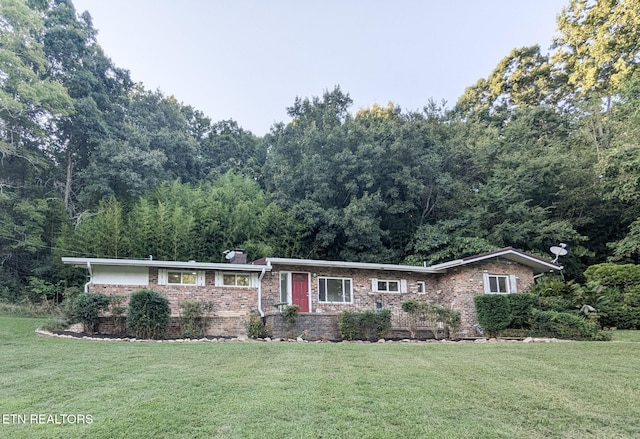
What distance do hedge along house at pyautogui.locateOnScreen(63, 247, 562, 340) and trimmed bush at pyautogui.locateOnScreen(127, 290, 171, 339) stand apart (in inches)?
62.2

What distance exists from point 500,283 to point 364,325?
5.85 metres

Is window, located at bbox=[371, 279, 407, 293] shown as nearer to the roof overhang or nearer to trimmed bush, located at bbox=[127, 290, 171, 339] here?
the roof overhang

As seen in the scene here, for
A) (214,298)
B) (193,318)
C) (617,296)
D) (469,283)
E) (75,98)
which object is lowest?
(193,318)

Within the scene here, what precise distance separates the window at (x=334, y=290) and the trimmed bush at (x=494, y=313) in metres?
4.29

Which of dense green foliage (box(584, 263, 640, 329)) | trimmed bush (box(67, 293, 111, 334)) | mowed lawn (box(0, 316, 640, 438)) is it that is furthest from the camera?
dense green foliage (box(584, 263, 640, 329))

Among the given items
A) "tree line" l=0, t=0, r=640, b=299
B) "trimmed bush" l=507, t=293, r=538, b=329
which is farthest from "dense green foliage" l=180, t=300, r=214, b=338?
"trimmed bush" l=507, t=293, r=538, b=329

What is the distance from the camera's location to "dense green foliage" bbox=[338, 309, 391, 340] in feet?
35.7

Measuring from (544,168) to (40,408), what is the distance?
2021cm

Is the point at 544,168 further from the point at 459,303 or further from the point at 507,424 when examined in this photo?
the point at 507,424

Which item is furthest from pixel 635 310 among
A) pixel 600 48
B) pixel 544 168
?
pixel 600 48

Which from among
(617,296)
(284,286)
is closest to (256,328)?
(284,286)

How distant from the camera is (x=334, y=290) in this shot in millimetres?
13711

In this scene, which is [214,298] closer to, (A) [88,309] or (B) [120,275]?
(B) [120,275]

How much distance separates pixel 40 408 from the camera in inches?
149
